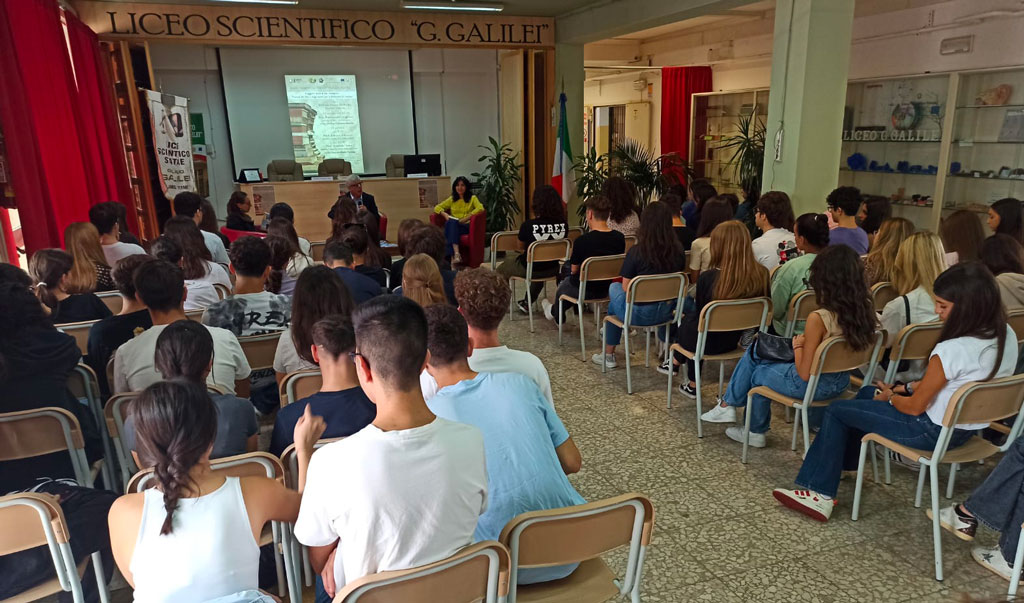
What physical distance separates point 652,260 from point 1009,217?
2.34m

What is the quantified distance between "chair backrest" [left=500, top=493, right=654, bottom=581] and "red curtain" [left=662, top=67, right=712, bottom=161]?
1000 cm

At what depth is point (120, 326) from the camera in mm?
3014

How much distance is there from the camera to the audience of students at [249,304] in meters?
3.29

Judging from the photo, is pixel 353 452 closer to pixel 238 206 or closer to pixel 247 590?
pixel 247 590

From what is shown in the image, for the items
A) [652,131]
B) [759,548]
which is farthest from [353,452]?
[652,131]

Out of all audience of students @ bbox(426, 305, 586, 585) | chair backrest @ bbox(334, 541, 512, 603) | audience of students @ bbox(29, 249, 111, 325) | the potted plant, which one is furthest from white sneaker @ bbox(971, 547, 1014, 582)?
the potted plant

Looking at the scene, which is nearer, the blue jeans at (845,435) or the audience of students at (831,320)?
the blue jeans at (845,435)

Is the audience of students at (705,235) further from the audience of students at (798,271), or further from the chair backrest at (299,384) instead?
the chair backrest at (299,384)

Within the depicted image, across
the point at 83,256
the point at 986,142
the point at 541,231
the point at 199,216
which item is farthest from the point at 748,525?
the point at 986,142

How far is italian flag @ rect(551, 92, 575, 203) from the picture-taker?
31.1ft

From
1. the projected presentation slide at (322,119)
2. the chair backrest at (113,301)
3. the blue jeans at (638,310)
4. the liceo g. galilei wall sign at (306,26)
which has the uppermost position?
the liceo g. galilei wall sign at (306,26)

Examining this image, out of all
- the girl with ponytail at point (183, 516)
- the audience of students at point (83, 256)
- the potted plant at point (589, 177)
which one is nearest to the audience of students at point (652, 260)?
the girl with ponytail at point (183, 516)

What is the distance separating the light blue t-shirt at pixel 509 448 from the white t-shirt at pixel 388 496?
0.96ft

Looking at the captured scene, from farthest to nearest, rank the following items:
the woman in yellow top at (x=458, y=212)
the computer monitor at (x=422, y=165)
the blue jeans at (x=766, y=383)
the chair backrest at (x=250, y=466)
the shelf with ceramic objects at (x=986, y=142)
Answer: the computer monitor at (x=422, y=165) → the woman in yellow top at (x=458, y=212) → the shelf with ceramic objects at (x=986, y=142) → the blue jeans at (x=766, y=383) → the chair backrest at (x=250, y=466)
